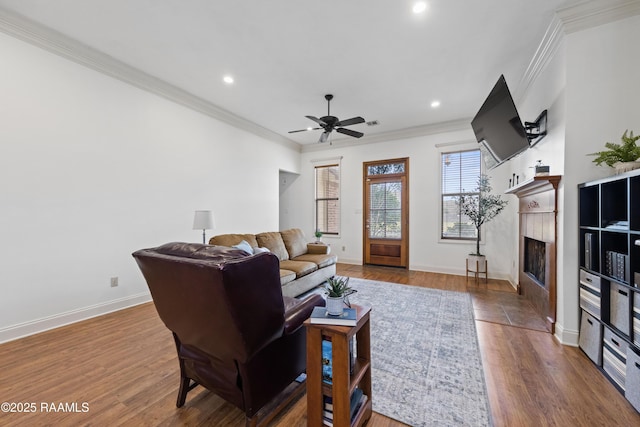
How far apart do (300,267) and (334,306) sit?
2.35 m

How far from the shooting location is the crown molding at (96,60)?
247 cm

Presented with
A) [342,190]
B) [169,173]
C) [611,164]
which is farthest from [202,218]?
[611,164]

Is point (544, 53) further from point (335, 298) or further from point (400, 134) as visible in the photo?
point (335, 298)

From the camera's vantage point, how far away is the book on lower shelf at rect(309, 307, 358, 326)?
1312 mm

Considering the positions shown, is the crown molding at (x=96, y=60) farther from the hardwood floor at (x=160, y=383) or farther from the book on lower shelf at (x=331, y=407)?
the book on lower shelf at (x=331, y=407)

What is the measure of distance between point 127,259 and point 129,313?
0.67 m

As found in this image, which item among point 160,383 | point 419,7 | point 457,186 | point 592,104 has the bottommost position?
point 160,383

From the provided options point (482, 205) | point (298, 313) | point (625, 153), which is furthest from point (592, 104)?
point (298, 313)

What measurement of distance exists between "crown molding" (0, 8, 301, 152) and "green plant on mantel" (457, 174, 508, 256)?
15.6 ft

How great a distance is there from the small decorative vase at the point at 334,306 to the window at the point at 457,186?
178 inches

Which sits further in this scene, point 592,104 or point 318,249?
point 318,249

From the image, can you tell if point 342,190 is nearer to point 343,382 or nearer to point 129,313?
point 129,313

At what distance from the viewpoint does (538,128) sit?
309 cm

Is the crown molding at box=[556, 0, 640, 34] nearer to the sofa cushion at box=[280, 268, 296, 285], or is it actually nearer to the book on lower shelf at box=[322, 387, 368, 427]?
the book on lower shelf at box=[322, 387, 368, 427]
